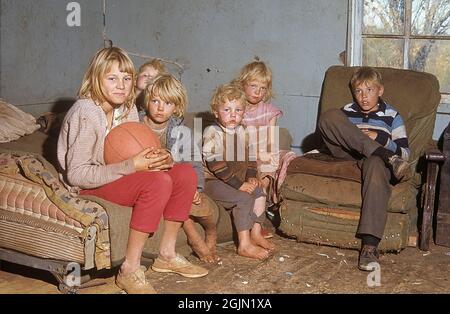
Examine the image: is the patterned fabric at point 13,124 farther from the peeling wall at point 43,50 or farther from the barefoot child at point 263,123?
the barefoot child at point 263,123

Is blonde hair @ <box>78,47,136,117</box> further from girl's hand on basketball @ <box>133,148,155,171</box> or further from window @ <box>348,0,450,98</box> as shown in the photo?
window @ <box>348,0,450,98</box>

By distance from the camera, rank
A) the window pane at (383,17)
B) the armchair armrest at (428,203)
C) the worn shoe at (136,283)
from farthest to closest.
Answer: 1. the window pane at (383,17)
2. the armchair armrest at (428,203)
3. the worn shoe at (136,283)

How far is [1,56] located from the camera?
7.50 metres

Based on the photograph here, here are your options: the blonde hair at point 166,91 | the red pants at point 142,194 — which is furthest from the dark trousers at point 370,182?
the red pants at point 142,194

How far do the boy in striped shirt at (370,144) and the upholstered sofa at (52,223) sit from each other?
5.86ft

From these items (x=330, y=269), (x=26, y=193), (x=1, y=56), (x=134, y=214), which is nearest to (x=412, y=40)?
(x=330, y=269)

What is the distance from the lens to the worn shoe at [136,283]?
13.6 feet

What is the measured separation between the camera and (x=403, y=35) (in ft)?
19.9

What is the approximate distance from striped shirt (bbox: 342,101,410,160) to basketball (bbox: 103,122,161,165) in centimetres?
192

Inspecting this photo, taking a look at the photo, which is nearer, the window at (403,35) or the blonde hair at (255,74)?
the blonde hair at (255,74)

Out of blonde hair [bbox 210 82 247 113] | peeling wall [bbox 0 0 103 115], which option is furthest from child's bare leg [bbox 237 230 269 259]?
peeling wall [bbox 0 0 103 115]

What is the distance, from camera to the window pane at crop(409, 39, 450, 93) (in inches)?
233

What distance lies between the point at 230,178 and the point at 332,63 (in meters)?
1.96

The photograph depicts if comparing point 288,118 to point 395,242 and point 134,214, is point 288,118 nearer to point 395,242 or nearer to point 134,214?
point 395,242
